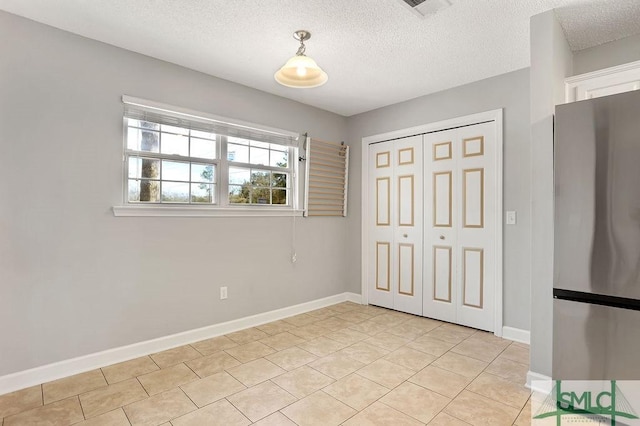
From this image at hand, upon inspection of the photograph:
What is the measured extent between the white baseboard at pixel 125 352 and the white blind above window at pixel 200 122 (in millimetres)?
1872

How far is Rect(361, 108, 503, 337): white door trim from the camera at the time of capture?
3166mm

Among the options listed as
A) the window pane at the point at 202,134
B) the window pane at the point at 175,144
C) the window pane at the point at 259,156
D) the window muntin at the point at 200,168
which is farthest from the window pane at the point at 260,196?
the window pane at the point at 175,144

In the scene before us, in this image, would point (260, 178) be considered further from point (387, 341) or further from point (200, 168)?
point (387, 341)

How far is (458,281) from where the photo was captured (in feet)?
11.4

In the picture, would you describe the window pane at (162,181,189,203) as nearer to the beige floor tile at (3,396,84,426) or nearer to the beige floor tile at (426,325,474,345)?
the beige floor tile at (3,396,84,426)

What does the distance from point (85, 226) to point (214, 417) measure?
1.68 meters

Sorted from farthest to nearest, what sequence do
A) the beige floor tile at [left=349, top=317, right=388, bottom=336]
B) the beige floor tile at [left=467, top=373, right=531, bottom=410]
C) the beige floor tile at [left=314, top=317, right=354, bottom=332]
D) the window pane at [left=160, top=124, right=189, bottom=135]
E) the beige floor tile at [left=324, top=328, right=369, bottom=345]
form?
the beige floor tile at [left=314, top=317, right=354, bottom=332]
the beige floor tile at [left=349, top=317, right=388, bottom=336]
the beige floor tile at [left=324, top=328, right=369, bottom=345]
the window pane at [left=160, top=124, right=189, bottom=135]
the beige floor tile at [left=467, top=373, right=531, bottom=410]

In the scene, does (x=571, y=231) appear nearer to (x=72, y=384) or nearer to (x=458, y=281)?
(x=458, y=281)

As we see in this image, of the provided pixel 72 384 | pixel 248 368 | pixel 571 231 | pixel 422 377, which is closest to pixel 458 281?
pixel 422 377

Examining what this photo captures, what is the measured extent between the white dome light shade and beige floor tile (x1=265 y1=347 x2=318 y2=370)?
6.79ft

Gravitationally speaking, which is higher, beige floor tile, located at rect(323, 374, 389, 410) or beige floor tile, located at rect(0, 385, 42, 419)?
beige floor tile, located at rect(323, 374, 389, 410)

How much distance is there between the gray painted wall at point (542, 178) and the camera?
216cm

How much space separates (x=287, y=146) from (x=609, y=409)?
3.38 metres

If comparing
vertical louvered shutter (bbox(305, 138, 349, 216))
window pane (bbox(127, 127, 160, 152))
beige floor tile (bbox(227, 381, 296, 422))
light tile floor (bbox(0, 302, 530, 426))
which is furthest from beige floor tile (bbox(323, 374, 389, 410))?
window pane (bbox(127, 127, 160, 152))
